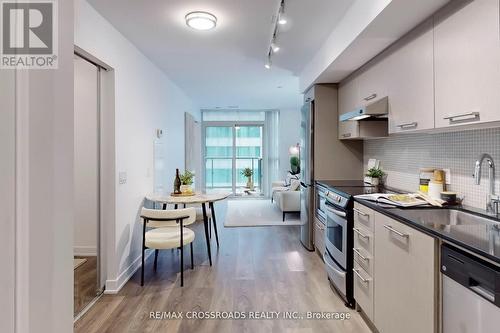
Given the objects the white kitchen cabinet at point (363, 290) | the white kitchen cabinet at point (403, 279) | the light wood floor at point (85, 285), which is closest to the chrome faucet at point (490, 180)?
the white kitchen cabinet at point (403, 279)

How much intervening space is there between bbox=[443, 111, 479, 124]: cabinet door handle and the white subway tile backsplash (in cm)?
35

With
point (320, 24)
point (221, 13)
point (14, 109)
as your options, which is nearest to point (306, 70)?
point (320, 24)

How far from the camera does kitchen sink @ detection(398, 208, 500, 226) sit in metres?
1.72

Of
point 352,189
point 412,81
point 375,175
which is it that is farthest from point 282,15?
point 375,175

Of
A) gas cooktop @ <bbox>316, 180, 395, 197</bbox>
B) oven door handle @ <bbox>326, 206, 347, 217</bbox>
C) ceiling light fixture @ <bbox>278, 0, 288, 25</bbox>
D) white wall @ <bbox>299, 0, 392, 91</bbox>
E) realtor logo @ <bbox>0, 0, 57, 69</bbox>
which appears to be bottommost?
oven door handle @ <bbox>326, 206, 347, 217</bbox>

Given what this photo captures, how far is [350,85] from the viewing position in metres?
3.53

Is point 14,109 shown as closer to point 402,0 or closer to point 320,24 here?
point 402,0

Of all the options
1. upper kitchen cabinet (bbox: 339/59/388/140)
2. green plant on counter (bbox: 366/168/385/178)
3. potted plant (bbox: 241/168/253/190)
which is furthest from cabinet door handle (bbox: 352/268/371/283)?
potted plant (bbox: 241/168/253/190)

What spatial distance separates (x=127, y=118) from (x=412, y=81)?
2.70 m

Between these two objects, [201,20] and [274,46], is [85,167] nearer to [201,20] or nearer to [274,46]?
[201,20]

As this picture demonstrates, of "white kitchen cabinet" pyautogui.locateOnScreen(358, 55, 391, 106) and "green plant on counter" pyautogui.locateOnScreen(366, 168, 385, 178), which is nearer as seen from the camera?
"white kitchen cabinet" pyautogui.locateOnScreen(358, 55, 391, 106)

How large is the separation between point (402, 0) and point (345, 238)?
5.95ft

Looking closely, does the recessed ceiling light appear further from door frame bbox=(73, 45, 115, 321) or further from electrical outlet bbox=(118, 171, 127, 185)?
electrical outlet bbox=(118, 171, 127, 185)

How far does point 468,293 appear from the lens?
50.3 inches
